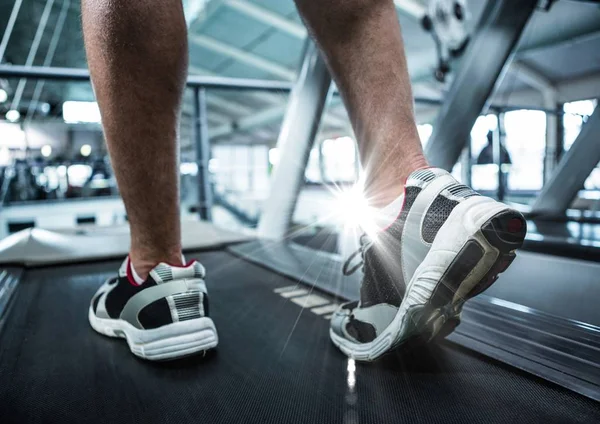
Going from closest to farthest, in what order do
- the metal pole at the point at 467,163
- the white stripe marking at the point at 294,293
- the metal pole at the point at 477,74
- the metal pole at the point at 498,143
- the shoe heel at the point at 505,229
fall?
1. the shoe heel at the point at 505,229
2. the white stripe marking at the point at 294,293
3. the metal pole at the point at 477,74
4. the metal pole at the point at 467,163
5. the metal pole at the point at 498,143

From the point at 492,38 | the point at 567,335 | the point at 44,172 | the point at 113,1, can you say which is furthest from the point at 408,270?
the point at 44,172

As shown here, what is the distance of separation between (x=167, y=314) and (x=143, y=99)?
0.28 meters

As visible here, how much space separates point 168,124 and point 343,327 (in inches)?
14.3

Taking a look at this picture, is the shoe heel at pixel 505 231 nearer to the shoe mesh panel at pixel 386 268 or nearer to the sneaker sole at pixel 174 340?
the shoe mesh panel at pixel 386 268

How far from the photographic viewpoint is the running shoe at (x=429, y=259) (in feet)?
1.33

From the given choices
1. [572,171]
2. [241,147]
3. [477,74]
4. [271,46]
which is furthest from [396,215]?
[241,147]

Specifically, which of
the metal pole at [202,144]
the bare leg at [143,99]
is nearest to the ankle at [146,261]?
the bare leg at [143,99]

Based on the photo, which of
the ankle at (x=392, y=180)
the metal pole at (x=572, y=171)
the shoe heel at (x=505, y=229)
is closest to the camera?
the shoe heel at (x=505, y=229)

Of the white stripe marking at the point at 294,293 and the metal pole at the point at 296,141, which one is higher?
the metal pole at the point at 296,141

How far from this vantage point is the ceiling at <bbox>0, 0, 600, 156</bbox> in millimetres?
4816

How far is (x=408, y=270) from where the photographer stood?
0.47m

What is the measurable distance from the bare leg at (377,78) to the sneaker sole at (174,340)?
0.29 meters

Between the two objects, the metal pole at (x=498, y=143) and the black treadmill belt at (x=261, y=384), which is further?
the metal pole at (x=498, y=143)

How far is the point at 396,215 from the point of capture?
0.50m
